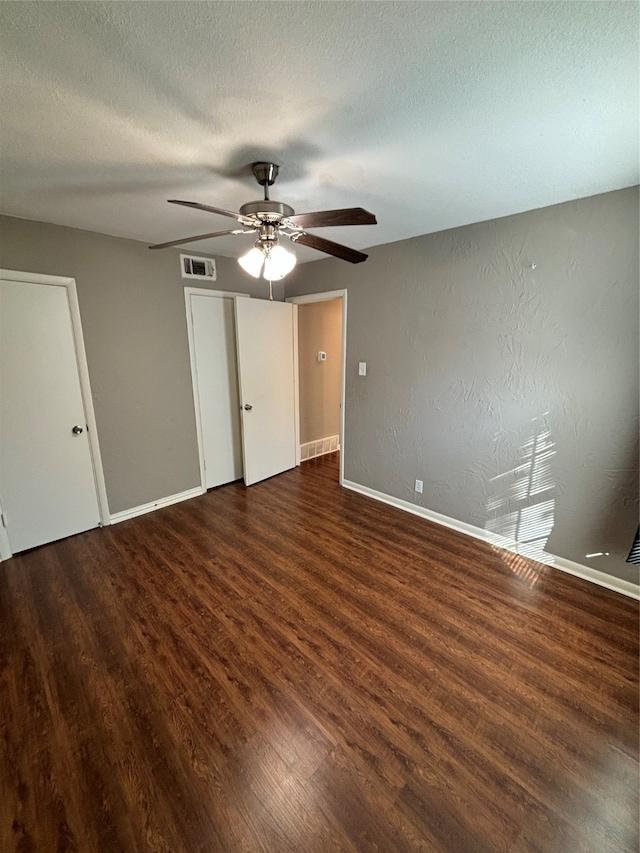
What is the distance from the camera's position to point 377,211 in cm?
224

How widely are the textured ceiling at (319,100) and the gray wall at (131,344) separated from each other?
454mm

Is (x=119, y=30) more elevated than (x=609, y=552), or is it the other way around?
(x=119, y=30)

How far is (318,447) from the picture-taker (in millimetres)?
4805

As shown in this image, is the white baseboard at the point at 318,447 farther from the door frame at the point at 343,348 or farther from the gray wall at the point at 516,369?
the gray wall at the point at 516,369

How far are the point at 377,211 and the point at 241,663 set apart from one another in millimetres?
2769

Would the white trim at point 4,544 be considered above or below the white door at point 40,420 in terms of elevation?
below

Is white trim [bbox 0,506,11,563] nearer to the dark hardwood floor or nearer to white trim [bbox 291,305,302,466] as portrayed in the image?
the dark hardwood floor

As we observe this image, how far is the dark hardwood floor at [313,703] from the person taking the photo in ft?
3.68

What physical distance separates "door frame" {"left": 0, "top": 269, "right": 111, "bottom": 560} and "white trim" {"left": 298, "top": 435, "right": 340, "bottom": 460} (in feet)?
7.55

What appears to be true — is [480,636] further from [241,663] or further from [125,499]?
[125,499]

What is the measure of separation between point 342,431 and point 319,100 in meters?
2.70

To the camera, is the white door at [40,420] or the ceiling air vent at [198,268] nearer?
the white door at [40,420]

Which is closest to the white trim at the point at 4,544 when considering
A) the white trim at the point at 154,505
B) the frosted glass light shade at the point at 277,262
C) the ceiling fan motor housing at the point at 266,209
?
the white trim at the point at 154,505

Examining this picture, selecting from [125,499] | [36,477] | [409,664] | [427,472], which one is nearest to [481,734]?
[409,664]
